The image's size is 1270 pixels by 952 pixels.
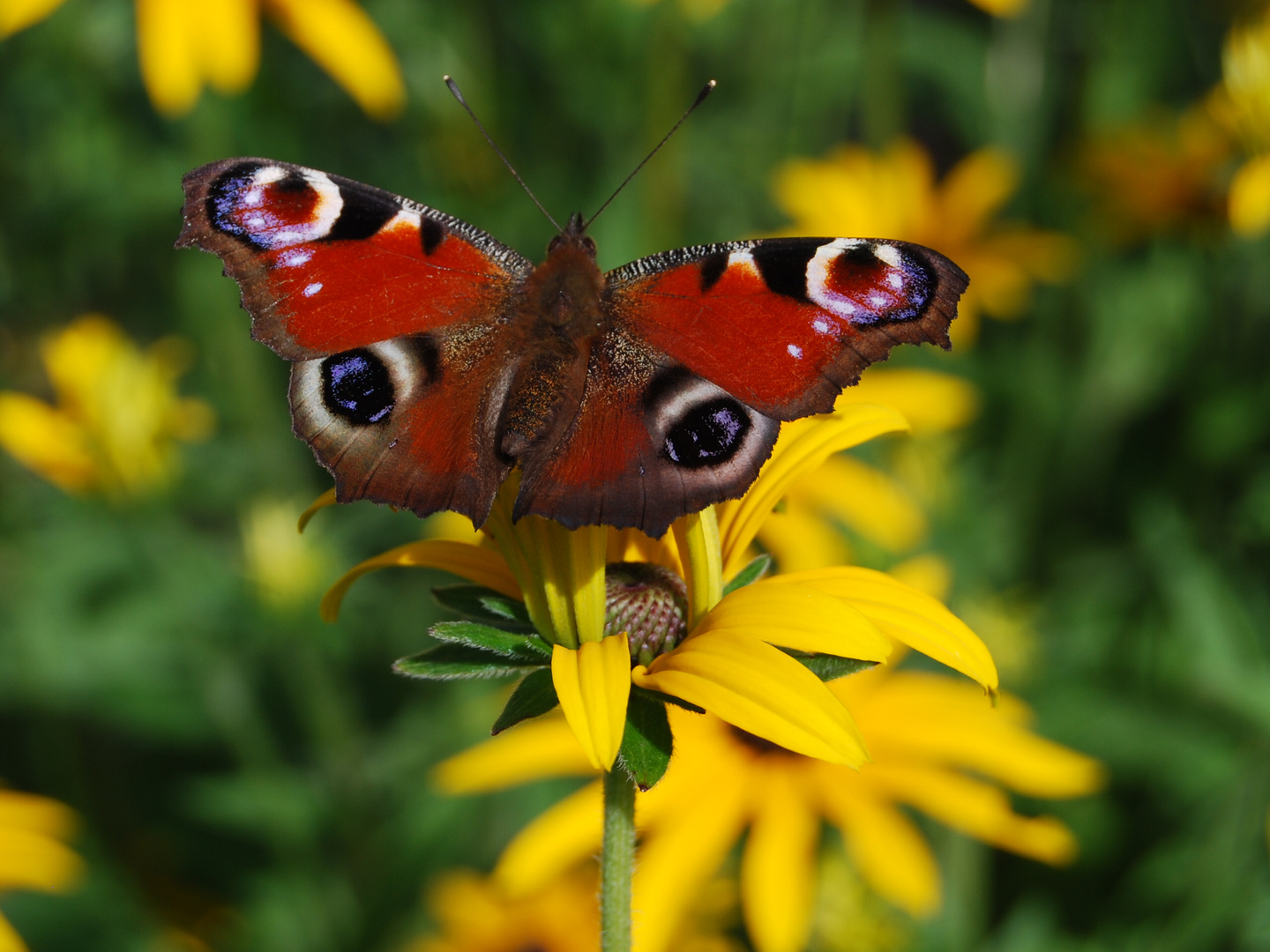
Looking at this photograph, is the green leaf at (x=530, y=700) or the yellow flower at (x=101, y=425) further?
the yellow flower at (x=101, y=425)

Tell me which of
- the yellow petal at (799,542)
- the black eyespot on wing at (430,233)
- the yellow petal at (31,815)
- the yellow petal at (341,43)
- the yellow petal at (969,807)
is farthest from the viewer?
the yellow petal at (341,43)

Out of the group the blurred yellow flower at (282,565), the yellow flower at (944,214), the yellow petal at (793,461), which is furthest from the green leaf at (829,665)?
the yellow flower at (944,214)

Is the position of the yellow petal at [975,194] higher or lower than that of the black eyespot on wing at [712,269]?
higher

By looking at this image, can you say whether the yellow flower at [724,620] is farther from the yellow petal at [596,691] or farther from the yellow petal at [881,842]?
the yellow petal at [881,842]

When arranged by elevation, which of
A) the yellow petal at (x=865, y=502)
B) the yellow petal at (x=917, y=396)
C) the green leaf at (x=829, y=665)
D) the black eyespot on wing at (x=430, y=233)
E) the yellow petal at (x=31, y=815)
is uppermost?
the yellow petal at (x=917, y=396)

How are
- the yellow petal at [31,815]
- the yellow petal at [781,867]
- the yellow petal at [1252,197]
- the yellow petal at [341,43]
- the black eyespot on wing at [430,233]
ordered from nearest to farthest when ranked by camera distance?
1. the black eyespot on wing at [430,233]
2. the yellow petal at [781,867]
3. the yellow petal at [31,815]
4. the yellow petal at [1252,197]
5. the yellow petal at [341,43]

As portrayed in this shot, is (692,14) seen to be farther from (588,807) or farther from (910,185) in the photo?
(588,807)

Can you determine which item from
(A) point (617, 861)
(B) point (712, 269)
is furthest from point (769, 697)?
(B) point (712, 269)

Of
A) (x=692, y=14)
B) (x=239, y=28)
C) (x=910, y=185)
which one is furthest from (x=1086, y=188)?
(x=239, y=28)

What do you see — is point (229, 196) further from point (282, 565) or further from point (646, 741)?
point (282, 565)
